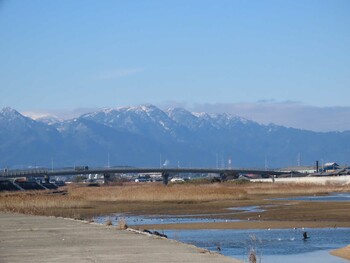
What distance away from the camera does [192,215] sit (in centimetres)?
5150

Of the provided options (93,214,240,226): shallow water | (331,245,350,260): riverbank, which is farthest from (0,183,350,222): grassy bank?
(331,245,350,260): riverbank

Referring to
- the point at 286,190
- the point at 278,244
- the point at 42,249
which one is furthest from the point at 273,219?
the point at 286,190

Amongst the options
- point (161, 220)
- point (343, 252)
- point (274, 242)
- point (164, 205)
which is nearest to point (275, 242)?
point (274, 242)

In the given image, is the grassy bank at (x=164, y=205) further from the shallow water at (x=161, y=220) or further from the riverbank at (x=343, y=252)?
the riverbank at (x=343, y=252)

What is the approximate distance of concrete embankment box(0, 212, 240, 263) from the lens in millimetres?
21328

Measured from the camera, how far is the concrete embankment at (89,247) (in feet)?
70.0

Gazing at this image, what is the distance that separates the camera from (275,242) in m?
32.4

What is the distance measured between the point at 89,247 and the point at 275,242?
1030 cm

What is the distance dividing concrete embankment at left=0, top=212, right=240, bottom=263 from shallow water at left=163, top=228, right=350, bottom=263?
9.41 ft

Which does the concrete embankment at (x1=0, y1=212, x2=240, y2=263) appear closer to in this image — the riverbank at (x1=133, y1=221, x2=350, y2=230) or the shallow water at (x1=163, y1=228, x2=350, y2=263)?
the shallow water at (x1=163, y1=228, x2=350, y2=263)

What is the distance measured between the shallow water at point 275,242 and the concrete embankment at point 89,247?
113 inches

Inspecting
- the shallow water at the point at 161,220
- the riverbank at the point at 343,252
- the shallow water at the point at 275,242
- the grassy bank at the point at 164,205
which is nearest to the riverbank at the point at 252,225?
the shallow water at the point at 161,220

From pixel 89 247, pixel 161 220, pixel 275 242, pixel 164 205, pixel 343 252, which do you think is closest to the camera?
pixel 89 247

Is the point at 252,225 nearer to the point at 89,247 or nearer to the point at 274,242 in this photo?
the point at 274,242
